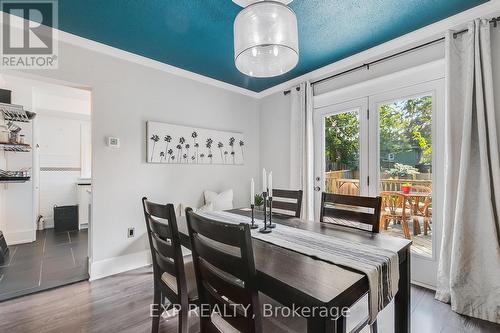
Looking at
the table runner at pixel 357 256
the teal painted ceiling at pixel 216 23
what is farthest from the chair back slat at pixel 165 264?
the teal painted ceiling at pixel 216 23

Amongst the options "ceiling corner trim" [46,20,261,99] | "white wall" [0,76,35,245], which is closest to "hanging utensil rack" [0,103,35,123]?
"white wall" [0,76,35,245]

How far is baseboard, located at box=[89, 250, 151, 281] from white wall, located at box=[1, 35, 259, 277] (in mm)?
10

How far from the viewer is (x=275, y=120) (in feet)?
12.5

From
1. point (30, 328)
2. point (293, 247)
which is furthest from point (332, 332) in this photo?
point (30, 328)

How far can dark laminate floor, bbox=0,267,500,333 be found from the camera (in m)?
1.71

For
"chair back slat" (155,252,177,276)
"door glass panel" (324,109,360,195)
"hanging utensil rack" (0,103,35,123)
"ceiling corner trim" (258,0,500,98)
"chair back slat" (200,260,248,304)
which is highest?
"ceiling corner trim" (258,0,500,98)

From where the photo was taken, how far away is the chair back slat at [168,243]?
1.29 m

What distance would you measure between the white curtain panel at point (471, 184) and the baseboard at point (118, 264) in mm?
3051

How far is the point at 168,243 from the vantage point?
1.40 meters

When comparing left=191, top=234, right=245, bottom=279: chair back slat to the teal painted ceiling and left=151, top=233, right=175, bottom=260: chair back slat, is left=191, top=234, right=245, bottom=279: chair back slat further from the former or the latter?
the teal painted ceiling

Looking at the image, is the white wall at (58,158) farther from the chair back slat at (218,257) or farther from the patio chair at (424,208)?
the patio chair at (424,208)

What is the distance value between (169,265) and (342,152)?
2488mm

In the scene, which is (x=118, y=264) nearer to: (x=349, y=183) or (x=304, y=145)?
(x=304, y=145)

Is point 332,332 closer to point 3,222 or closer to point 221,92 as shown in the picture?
point 221,92
